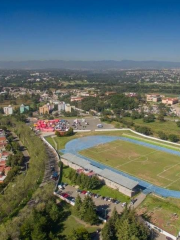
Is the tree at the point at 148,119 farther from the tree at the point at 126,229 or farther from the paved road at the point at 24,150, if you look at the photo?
the tree at the point at 126,229

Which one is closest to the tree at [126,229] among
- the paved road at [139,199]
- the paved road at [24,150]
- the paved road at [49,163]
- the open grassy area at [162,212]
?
the open grassy area at [162,212]

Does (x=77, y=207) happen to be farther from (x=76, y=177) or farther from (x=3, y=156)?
(x=3, y=156)

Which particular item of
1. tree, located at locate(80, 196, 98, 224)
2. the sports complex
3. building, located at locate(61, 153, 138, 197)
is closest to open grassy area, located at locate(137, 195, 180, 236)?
the sports complex

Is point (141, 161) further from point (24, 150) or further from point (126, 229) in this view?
point (24, 150)

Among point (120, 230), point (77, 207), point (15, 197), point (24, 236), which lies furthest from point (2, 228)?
point (120, 230)

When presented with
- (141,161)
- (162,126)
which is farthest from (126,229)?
(162,126)

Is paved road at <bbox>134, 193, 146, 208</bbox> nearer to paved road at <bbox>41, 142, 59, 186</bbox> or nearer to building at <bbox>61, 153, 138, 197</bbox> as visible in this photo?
building at <bbox>61, 153, 138, 197</bbox>
